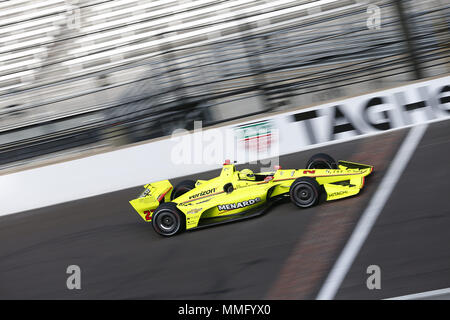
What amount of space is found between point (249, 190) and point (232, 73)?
4518 mm

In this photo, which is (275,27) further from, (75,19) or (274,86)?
(75,19)

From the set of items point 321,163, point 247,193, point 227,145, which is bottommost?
point 247,193

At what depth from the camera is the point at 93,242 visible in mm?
8453

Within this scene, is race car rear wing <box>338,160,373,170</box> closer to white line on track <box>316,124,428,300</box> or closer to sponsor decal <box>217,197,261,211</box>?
white line on track <box>316,124,428,300</box>

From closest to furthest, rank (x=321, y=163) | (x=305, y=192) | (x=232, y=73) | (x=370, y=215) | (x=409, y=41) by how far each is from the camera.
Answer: (x=370, y=215)
(x=305, y=192)
(x=321, y=163)
(x=409, y=41)
(x=232, y=73)

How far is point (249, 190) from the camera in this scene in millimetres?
7668

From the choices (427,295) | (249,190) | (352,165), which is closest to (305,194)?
(249,190)

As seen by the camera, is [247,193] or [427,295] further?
[247,193]

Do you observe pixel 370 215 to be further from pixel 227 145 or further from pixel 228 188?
pixel 227 145

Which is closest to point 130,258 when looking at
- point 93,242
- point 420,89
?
→ point 93,242

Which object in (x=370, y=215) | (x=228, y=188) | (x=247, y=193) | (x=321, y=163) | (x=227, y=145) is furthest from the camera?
(x=227, y=145)

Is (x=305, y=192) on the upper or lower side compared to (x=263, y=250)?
upper

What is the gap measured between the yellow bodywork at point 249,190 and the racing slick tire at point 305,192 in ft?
0.54

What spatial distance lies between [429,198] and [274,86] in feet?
15.2
